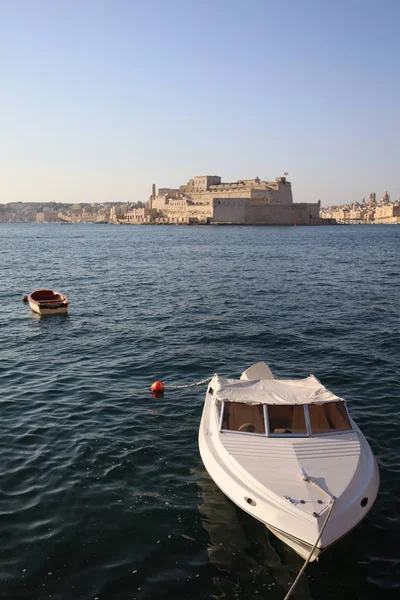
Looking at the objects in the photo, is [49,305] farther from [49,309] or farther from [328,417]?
[328,417]

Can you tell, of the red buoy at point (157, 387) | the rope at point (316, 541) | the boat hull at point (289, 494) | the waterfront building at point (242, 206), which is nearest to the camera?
the rope at point (316, 541)

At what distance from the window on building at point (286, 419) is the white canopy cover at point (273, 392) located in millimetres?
113

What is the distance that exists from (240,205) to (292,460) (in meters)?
151

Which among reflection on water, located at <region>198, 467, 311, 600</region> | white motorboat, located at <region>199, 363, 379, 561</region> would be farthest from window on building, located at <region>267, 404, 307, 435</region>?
reflection on water, located at <region>198, 467, 311, 600</region>

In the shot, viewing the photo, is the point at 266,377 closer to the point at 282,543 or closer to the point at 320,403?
the point at 320,403

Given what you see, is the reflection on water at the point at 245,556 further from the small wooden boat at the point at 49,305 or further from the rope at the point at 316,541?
the small wooden boat at the point at 49,305

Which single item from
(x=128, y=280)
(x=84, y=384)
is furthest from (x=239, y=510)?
(x=128, y=280)

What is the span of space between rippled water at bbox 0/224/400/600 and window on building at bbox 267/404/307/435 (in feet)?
4.80

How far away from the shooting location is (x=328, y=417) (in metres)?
9.12

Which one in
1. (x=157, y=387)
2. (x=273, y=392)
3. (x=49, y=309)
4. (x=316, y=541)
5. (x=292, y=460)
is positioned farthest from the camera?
(x=49, y=309)

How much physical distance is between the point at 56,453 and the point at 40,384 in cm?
443

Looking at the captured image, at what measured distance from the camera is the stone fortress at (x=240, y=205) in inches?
6127

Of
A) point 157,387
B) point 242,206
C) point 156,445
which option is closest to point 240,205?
point 242,206

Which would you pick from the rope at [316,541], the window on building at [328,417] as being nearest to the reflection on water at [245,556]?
the rope at [316,541]
